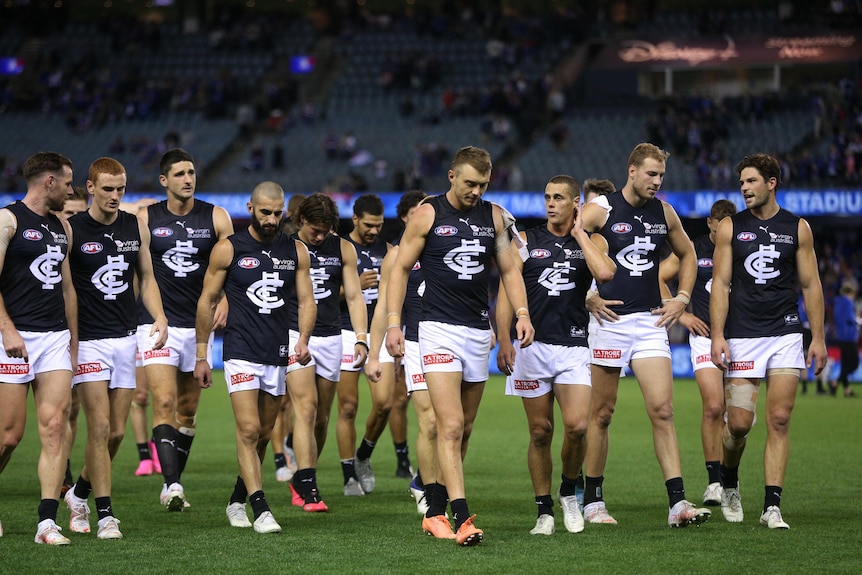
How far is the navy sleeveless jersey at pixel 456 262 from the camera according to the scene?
8.11 meters

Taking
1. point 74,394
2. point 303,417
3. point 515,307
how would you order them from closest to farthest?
point 515,307 < point 303,417 < point 74,394

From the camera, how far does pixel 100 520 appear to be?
27.2 feet

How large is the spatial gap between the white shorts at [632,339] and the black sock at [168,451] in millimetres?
3540

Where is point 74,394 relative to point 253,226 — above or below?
below

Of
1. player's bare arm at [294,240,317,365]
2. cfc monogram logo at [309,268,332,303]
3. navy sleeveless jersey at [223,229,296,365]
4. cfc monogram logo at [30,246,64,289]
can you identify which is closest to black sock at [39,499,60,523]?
cfc monogram logo at [30,246,64,289]

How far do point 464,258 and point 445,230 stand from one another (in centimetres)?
23

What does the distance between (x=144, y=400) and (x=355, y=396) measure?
2823 millimetres

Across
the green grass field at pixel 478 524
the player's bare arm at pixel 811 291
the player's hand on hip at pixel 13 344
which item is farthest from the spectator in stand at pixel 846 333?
the player's hand on hip at pixel 13 344

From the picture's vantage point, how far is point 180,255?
995cm

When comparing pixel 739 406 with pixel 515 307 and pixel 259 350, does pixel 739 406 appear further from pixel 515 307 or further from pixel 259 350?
pixel 259 350

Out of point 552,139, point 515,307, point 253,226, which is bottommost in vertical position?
point 515,307

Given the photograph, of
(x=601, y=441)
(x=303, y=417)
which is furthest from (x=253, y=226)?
(x=601, y=441)

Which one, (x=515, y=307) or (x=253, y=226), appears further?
(x=253, y=226)

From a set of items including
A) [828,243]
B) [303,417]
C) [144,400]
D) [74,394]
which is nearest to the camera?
[303,417]
